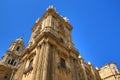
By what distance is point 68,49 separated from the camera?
23.2 metres

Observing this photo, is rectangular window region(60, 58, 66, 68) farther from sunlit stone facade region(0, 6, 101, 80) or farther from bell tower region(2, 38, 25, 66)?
bell tower region(2, 38, 25, 66)

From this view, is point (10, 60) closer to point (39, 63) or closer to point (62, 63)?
point (62, 63)

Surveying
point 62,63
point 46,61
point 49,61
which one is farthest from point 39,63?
point 62,63

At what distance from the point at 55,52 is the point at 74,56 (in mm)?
4545

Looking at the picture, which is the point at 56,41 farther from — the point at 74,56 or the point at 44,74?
the point at 44,74

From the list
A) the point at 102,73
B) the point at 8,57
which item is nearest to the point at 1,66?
the point at 8,57

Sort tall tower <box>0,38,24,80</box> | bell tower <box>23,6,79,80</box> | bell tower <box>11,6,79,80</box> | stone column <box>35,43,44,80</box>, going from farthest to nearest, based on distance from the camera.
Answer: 1. tall tower <box>0,38,24,80</box>
2. bell tower <box>11,6,79,80</box>
3. bell tower <box>23,6,79,80</box>
4. stone column <box>35,43,44,80</box>

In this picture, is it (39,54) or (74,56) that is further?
(74,56)

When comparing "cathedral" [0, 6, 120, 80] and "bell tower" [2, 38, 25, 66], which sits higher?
"bell tower" [2, 38, 25, 66]

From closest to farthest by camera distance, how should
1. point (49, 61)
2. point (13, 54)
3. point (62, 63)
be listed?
point (49, 61) → point (62, 63) → point (13, 54)

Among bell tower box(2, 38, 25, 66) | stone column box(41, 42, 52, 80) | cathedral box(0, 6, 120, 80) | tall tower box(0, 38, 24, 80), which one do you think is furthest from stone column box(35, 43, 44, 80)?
bell tower box(2, 38, 25, 66)

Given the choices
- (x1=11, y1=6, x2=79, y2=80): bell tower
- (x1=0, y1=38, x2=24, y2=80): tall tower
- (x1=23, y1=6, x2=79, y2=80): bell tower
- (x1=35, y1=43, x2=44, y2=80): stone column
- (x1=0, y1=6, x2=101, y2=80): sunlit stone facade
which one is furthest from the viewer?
(x1=0, y1=38, x2=24, y2=80): tall tower

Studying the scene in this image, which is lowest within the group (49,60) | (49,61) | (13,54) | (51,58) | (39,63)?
(39,63)

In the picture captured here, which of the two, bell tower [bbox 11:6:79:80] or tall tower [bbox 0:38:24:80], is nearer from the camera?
bell tower [bbox 11:6:79:80]
